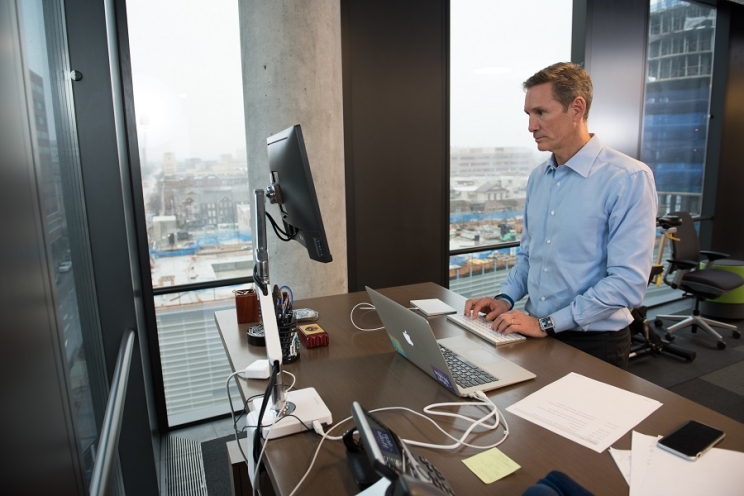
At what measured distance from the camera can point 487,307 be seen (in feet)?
6.57

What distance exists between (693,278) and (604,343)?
2.96 m

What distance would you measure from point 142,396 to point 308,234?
1.49m

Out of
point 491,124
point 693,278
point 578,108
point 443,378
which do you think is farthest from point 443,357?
point 693,278

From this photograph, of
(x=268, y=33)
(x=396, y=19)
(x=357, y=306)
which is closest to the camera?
(x=357, y=306)

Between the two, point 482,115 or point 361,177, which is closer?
point 361,177

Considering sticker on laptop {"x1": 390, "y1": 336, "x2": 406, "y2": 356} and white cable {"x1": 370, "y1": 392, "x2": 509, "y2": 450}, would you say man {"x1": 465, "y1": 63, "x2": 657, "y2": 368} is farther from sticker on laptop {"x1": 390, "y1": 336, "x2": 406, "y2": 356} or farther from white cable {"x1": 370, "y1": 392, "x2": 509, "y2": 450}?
white cable {"x1": 370, "y1": 392, "x2": 509, "y2": 450}

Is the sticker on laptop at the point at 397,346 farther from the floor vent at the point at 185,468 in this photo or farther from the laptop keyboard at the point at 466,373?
the floor vent at the point at 185,468

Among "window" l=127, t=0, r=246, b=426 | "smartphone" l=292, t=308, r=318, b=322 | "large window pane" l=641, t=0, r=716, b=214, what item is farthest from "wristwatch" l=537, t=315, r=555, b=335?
"large window pane" l=641, t=0, r=716, b=214

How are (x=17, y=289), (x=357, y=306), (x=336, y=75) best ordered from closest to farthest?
(x=17, y=289), (x=357, y=306), (x=336, y=75)

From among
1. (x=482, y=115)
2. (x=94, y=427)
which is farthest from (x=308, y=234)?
(x=482, y=115)

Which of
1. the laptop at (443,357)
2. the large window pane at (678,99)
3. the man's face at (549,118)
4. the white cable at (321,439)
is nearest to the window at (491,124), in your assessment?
the large window pane at (678,99)

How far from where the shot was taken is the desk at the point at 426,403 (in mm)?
995

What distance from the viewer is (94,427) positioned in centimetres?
176

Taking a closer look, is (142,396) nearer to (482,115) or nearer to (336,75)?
(336,75)
